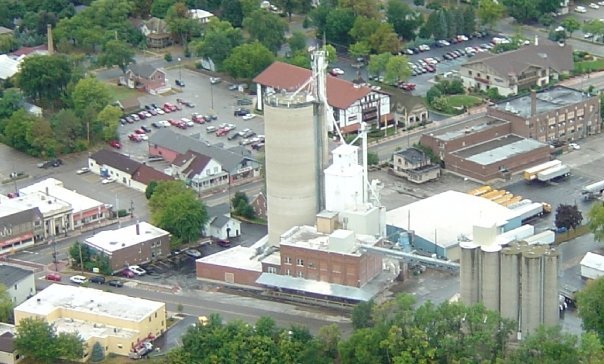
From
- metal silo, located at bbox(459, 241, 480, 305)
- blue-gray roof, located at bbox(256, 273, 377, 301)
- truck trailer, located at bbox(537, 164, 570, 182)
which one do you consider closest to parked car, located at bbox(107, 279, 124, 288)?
blue-gray roof, located at bbox(256, 273, 377, 301)

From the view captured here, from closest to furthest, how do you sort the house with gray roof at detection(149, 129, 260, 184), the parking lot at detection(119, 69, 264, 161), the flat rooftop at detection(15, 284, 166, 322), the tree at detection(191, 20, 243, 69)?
the flat rooftop at detection(15, 284, 166, 322)
the house with gray roof at detection(149, 129, 260, 184)
the parking lot at detection(119, 69, 264, 161)
the tree at detection(191, 20, 243, 69)

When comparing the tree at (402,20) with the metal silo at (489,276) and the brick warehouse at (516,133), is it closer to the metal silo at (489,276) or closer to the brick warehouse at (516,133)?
the brick warehouse at (516,133)

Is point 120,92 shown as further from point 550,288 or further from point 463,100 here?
point 550,288

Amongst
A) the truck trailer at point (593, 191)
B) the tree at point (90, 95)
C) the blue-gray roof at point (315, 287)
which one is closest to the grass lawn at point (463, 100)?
the truck trailer at point (593, 191)

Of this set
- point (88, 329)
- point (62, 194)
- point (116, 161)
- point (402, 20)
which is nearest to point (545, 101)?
point (402, 20)

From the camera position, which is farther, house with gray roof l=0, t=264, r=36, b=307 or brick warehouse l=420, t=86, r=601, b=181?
brick warehouse l=420, t=86, r=601, b=181

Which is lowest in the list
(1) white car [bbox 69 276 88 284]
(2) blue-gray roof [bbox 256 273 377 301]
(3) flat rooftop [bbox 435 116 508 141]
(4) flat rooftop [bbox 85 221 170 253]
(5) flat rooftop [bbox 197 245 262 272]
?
(1) white car [bbox 69 276 88 284]

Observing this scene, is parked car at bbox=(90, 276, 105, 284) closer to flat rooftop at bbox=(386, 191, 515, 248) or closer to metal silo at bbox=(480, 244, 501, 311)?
flat rooftop at bbox=(386, 191, 515, 248)
